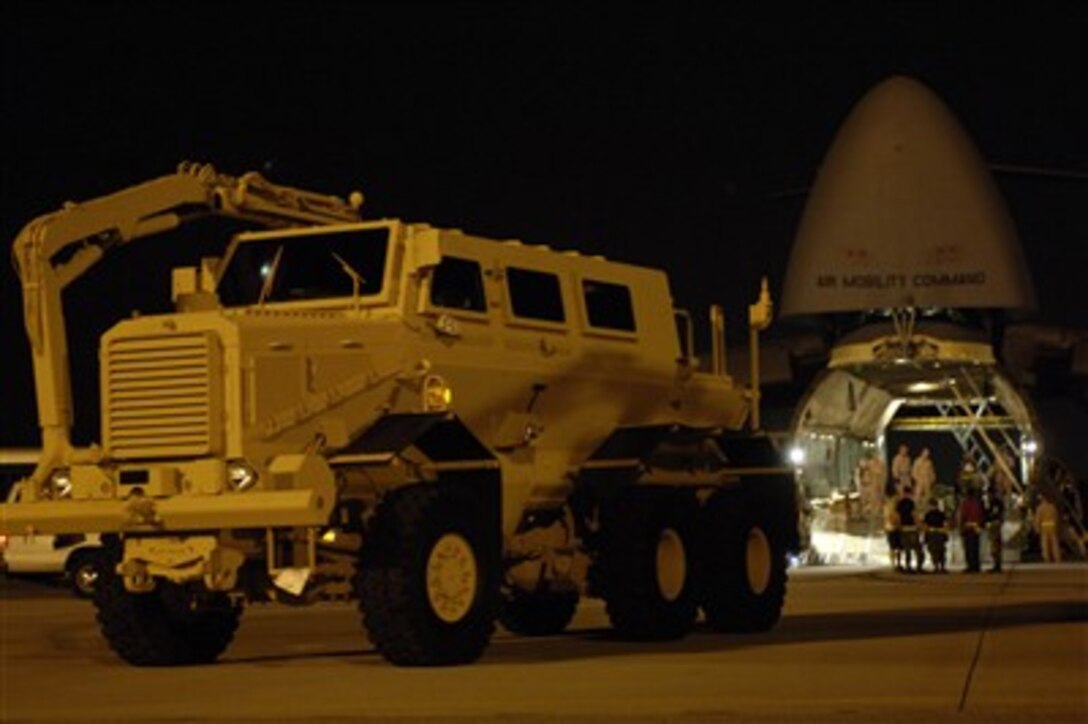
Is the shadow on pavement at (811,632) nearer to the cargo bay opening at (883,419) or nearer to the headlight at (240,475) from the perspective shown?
the headlight at (240,475)

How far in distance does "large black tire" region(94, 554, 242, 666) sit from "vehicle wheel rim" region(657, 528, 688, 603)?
13.4 feet

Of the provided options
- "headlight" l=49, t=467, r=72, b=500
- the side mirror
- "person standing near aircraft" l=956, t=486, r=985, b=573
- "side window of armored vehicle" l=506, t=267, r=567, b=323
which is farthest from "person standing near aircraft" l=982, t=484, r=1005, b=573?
"headlight" l=49, t=467, r=72, b=500

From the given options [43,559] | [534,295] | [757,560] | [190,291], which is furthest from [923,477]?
[190,291]

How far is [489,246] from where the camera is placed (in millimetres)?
19766

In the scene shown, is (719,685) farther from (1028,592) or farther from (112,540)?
(1028,592)

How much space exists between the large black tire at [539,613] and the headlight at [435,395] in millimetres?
4939

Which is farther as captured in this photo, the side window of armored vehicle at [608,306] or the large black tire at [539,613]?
the large black tire at [539,613]

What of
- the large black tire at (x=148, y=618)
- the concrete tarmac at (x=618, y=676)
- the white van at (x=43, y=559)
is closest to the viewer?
the concrete tarmac at (x=618, y=676)

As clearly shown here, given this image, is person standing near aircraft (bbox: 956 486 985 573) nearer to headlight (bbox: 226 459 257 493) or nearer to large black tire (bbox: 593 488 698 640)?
large black tire (bbox: 593 488 698 640)

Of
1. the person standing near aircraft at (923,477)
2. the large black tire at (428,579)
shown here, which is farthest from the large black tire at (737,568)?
the person standing near aircraft at (923,477)

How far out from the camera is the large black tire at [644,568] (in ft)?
66.1

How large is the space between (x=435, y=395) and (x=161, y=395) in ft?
7.19

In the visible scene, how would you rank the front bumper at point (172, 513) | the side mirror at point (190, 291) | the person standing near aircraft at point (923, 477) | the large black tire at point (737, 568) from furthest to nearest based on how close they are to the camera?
the person standing near aircraft at point (923, 477)
the large black tire at point (737, 568)
the side mirror at point (190, 291)
the front bumper at point (172, 513)

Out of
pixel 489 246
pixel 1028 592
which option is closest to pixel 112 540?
pixel 489 246
